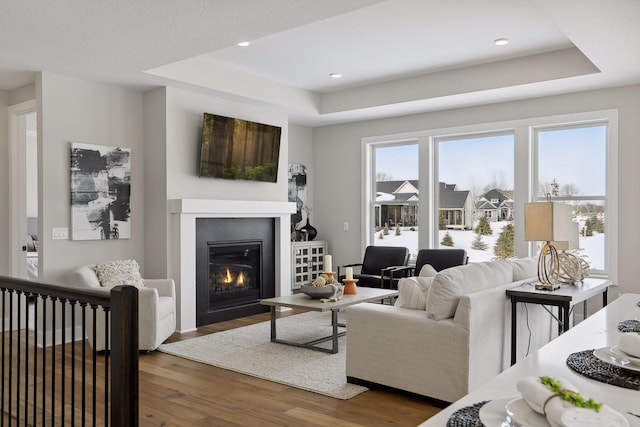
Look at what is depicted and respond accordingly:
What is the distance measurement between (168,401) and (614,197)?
188 inches

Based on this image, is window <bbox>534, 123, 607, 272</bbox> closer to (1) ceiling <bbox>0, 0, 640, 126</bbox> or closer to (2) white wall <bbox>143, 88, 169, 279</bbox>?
(1) ceiling <bbox>0, 0, 640, 126</bbox>

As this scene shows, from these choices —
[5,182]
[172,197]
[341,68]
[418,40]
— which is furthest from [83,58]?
[418,40]

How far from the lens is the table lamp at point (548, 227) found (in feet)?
12.2

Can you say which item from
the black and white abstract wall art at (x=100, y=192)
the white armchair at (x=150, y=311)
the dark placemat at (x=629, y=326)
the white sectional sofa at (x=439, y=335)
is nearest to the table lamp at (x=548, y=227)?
the white sectional sofa at (x=439, y=335)

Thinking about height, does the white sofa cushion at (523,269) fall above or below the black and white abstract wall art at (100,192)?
below

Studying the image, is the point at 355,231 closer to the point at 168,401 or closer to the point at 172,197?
the point at 172,197

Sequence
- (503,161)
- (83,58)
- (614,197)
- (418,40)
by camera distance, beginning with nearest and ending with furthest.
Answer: (83,58), (418,40), (614,197), (503,161)

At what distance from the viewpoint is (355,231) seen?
7.57m

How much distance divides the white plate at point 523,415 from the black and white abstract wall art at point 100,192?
4.97 meters

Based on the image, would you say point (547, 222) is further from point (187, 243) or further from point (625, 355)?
point (187, 243)

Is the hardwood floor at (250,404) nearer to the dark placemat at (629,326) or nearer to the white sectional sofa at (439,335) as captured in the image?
the white sectional sofa at (439,335)

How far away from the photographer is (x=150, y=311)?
4.56 m

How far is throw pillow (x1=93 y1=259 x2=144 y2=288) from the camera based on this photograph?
196 inches

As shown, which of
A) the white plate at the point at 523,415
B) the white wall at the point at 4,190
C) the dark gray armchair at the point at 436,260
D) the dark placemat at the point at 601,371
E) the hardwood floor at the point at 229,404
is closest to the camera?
the white plate at the point at 523,415
